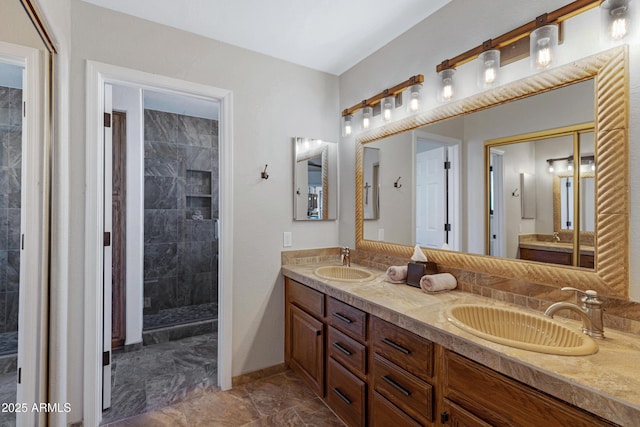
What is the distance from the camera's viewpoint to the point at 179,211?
371cm

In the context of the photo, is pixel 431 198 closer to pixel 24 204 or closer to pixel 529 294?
pixel 529 294

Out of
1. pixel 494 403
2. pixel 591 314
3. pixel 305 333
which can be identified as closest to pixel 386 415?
pixel 494 403

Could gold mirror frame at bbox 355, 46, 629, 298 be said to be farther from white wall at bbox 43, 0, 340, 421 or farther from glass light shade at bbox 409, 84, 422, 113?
white wall at bbox 43, 0, 340, 421

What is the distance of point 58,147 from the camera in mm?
1617

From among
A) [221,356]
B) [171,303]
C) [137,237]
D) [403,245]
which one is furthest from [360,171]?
[171,303]

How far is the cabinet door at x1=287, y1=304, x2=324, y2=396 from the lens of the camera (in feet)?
6.48

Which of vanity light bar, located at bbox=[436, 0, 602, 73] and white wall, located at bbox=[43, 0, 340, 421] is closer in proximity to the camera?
vanity light bar, located at bbox=[436, 0, 602, 73]

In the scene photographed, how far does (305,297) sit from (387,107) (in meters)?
1.51

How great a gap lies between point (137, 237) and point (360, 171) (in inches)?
86.5

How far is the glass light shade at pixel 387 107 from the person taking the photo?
2.15m

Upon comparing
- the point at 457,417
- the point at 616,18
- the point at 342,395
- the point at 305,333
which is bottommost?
the point at 342,395

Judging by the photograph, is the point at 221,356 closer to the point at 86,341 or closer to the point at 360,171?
the point at 86,341

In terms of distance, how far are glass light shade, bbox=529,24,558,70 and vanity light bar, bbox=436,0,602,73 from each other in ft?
0.10

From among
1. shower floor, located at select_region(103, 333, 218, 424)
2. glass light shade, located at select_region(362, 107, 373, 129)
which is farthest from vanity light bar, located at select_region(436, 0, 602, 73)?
shower floor, located at select_region(103, 333, 218, 424)
